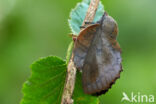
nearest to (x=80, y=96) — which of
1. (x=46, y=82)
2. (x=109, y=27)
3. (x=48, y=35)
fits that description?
(x=46, y=82)

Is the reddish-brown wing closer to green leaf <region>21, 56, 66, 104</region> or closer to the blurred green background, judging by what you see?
green leaf <region>21, 56, 66, 104</region>

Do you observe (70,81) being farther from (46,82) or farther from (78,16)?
(78,16)

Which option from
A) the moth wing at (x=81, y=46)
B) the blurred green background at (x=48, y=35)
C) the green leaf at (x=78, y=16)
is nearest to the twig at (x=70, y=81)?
the moth wing at (x=81, y=46)

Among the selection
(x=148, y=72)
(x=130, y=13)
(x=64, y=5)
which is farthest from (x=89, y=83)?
(x=64, y=5)

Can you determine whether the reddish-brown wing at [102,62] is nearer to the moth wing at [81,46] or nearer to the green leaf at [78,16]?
the moth wing at [81,46]

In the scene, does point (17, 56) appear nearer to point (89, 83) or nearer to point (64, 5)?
point (64, 5)

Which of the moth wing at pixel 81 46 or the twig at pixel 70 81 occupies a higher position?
the moth wing at pixel 81 46
